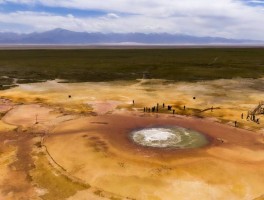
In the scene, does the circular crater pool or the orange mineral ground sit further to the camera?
the circular crater pool

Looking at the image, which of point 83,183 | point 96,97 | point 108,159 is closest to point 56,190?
point 83,183

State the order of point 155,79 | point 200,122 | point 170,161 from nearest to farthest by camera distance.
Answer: point 170,161 < point 200,122 < point 155,79

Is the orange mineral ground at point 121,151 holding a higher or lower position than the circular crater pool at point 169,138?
lower

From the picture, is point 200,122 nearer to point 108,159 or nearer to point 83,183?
point 108,159

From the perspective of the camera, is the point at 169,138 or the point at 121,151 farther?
the point at 169,138

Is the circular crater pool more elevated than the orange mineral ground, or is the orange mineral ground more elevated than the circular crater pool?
the circular crater pool
